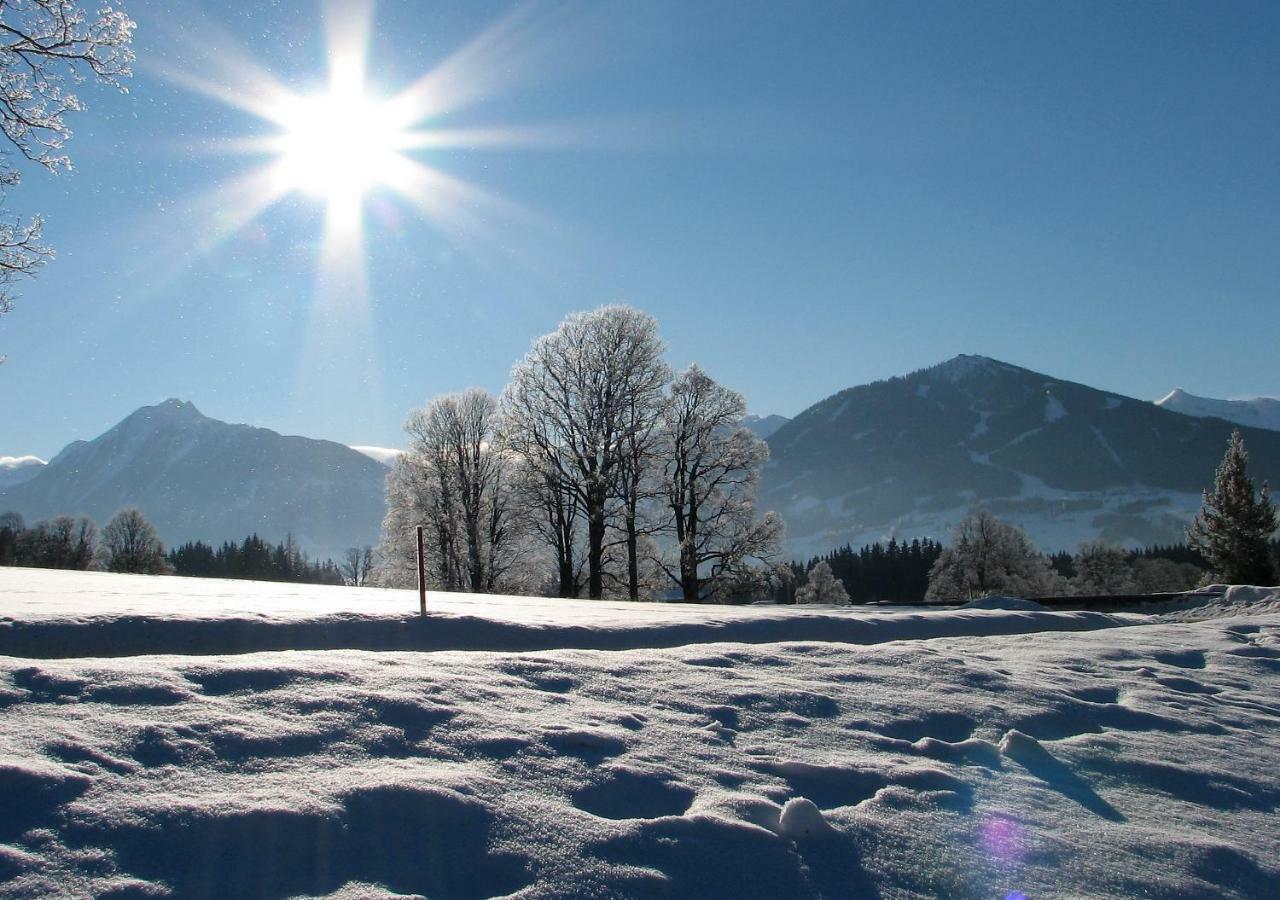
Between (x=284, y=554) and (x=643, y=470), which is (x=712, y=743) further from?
(x=284, y=554)

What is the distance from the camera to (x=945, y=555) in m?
66.5

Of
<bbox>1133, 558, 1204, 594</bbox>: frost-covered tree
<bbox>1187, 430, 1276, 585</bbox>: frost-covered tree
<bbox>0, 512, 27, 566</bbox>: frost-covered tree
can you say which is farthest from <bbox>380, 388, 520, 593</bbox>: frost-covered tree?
<bbox>1133, 558, 1204, 594</bbox>: frost-covered tree

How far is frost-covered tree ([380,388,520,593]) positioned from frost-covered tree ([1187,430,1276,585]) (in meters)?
35.3

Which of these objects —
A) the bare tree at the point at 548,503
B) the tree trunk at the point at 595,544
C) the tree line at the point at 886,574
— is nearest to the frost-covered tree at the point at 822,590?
the tree line at the point at 886,574

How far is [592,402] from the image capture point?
971 inches

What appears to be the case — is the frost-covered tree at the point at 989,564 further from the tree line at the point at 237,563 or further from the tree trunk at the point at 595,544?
the tree line at the point at 237,563

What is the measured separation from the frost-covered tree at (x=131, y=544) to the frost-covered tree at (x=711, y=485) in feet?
180

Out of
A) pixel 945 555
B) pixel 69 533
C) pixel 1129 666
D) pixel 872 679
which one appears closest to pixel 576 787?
pixel 872 679

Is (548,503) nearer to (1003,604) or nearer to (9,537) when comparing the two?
(1003,604)

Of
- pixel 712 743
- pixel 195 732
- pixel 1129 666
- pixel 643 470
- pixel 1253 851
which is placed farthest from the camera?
pixel 643 470

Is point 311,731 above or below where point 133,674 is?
below

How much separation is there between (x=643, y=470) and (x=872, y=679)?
786 inches

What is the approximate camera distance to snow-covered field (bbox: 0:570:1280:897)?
8.59ft

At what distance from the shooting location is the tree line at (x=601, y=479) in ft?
81.0
